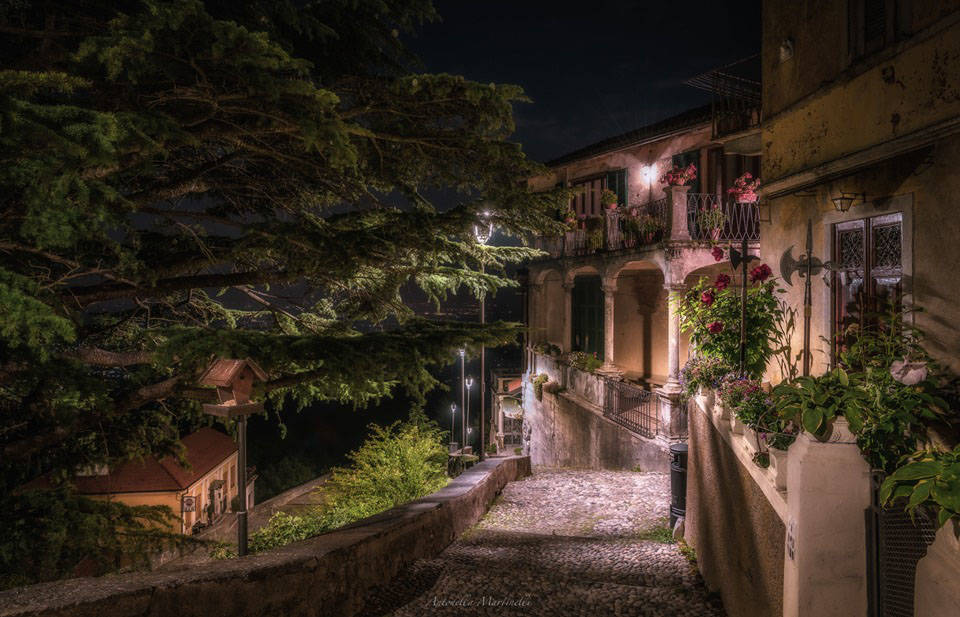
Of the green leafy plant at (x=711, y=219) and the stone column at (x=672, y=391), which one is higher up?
the green leafy plant at (x=711, y=219)

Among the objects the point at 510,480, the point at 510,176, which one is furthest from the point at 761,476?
the point at 510,480

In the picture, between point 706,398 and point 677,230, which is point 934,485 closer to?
point 706,398

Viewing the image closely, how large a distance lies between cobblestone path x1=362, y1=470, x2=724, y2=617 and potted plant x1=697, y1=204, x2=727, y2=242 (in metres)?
6.39

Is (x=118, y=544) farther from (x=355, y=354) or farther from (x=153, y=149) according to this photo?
(x=153, y=149)

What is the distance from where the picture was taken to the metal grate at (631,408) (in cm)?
1348

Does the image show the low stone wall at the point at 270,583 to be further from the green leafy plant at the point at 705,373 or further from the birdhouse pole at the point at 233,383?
the green leafy plant at the point at 705,373

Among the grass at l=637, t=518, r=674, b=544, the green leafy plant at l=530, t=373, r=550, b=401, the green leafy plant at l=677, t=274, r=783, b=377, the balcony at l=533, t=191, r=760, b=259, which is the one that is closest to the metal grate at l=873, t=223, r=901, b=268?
the green leafy plant at l=677, t=274, r=783, b=377

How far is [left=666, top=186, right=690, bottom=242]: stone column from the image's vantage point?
13.6 m

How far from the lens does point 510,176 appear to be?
21.9 ft

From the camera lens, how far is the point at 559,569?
6.75 m

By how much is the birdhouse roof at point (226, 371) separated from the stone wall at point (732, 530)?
4.54m

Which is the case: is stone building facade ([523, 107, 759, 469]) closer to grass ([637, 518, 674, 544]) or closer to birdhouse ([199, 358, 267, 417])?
grass ([637, 518, 674, 544])

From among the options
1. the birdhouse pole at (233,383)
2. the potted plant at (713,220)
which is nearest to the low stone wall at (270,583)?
the birdhouse pole at (233,383)

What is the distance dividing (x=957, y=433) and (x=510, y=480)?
957 cm
